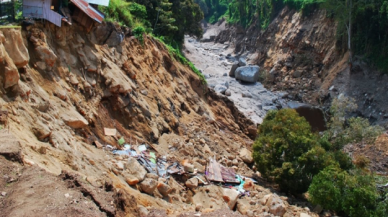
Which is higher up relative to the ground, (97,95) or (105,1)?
(105,1)

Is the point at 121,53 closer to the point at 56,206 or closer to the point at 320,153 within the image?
the point at 320,153

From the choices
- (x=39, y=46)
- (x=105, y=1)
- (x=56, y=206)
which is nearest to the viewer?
(x=56, y=206)

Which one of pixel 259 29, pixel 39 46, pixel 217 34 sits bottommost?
pixel 217 34

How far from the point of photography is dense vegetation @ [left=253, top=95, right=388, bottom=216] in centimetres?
1278

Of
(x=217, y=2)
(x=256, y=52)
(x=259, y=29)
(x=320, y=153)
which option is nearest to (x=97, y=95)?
(x=320, y=153)

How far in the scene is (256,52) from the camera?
4931cm

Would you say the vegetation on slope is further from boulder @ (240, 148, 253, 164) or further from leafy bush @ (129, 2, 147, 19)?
boulder @ (240, 148, 253, 164)

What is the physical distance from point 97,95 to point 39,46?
2823mm

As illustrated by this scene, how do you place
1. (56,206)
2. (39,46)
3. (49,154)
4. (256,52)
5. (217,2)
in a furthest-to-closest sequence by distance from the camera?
(217,2) → (256,52) → (39,46) → (49,154) → (56,206)

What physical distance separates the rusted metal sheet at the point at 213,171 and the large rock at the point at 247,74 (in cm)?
2510

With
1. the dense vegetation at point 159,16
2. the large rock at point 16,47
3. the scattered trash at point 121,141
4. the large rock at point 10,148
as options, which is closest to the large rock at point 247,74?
the dense vegetation at point 159,16

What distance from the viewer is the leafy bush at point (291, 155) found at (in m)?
14.7

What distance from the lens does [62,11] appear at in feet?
41.2

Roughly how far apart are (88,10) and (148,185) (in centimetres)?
726
